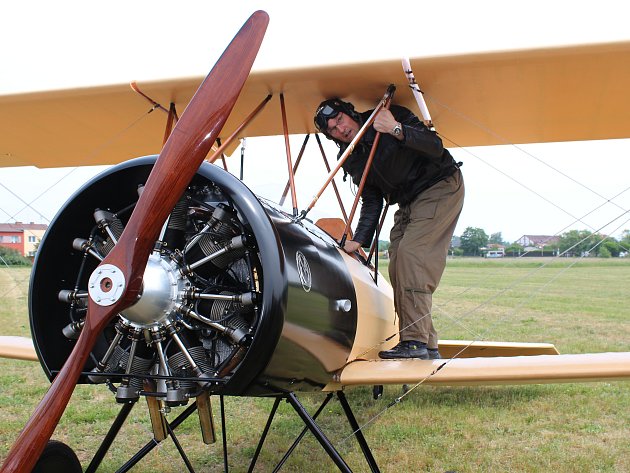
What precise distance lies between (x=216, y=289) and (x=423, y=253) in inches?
65.2

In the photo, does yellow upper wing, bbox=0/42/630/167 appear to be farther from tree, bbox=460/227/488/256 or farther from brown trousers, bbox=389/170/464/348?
tree, bbox=460/227/488/256

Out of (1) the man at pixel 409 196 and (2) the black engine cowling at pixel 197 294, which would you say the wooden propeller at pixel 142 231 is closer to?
(2) the black engine cowling at pixel 197 294

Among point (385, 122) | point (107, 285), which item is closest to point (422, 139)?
point (385, 122)

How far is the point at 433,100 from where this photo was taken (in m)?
4.35

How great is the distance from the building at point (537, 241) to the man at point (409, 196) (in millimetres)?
450

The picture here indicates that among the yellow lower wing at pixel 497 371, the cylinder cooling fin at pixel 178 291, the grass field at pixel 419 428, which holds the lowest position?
the grass field at pixel 419 428

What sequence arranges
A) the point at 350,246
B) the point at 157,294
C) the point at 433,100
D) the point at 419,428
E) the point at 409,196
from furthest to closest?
the point at 419,428 < the point at 433,100 < the point at 409,196 < the point at 350,246 < the point at 157,294

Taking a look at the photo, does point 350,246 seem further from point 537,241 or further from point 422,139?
point 537,241

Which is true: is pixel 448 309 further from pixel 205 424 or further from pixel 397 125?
pixel 205 424

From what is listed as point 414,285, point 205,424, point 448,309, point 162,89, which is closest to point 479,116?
point 414,285

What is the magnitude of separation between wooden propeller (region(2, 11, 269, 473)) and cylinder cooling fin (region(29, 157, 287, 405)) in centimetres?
10

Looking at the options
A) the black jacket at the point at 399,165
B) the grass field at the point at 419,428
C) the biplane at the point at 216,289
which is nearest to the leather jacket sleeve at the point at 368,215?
the black jacket at the point at 399,165

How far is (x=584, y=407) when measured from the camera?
553cm

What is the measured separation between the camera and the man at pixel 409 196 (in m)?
3.78
